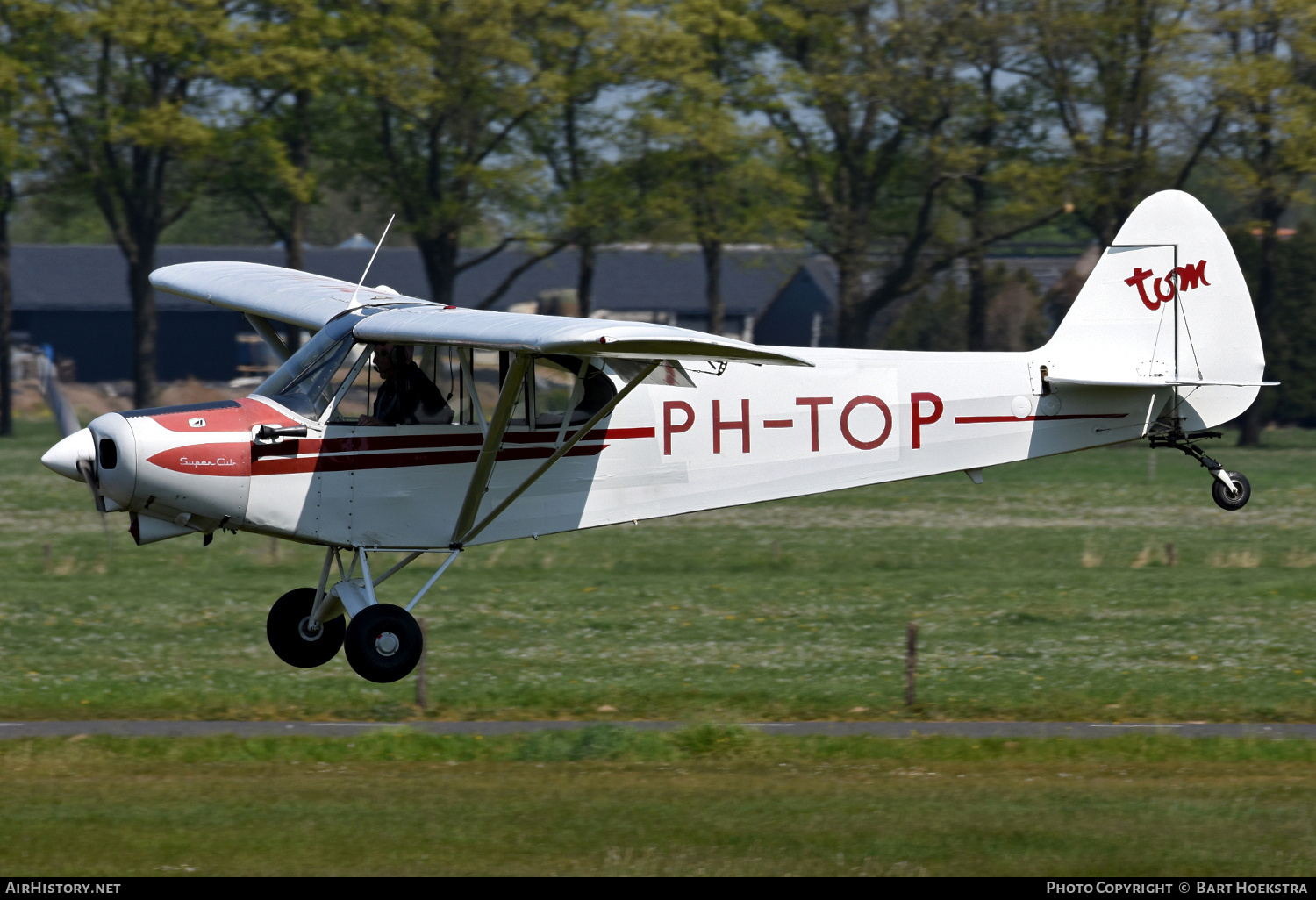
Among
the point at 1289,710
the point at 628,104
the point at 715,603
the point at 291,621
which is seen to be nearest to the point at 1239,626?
the point at 1289,710

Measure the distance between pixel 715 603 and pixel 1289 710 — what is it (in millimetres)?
8893

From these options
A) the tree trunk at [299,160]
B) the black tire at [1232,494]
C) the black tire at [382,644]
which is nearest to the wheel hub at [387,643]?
the black tire at [382,644]

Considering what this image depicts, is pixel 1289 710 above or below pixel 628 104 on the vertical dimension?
below

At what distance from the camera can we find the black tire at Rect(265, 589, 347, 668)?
12.4 m

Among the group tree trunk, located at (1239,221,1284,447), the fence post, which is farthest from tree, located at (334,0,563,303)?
the fence post

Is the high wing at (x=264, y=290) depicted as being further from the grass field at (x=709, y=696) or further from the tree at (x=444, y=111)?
the tree at (x=444, y=111)

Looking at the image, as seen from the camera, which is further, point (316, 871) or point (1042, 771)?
point (1042, 771)

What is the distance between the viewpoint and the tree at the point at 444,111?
48.0 meters

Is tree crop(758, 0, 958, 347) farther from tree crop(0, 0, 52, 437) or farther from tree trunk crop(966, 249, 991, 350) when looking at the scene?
tree crop(0, 0, 52, 437)

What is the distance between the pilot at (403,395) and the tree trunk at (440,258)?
38.8m

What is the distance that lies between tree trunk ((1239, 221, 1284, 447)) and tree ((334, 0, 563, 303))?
21786mm

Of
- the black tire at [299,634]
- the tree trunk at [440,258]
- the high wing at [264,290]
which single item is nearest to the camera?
the black tire at [299,634]

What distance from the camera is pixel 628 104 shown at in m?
49.2
